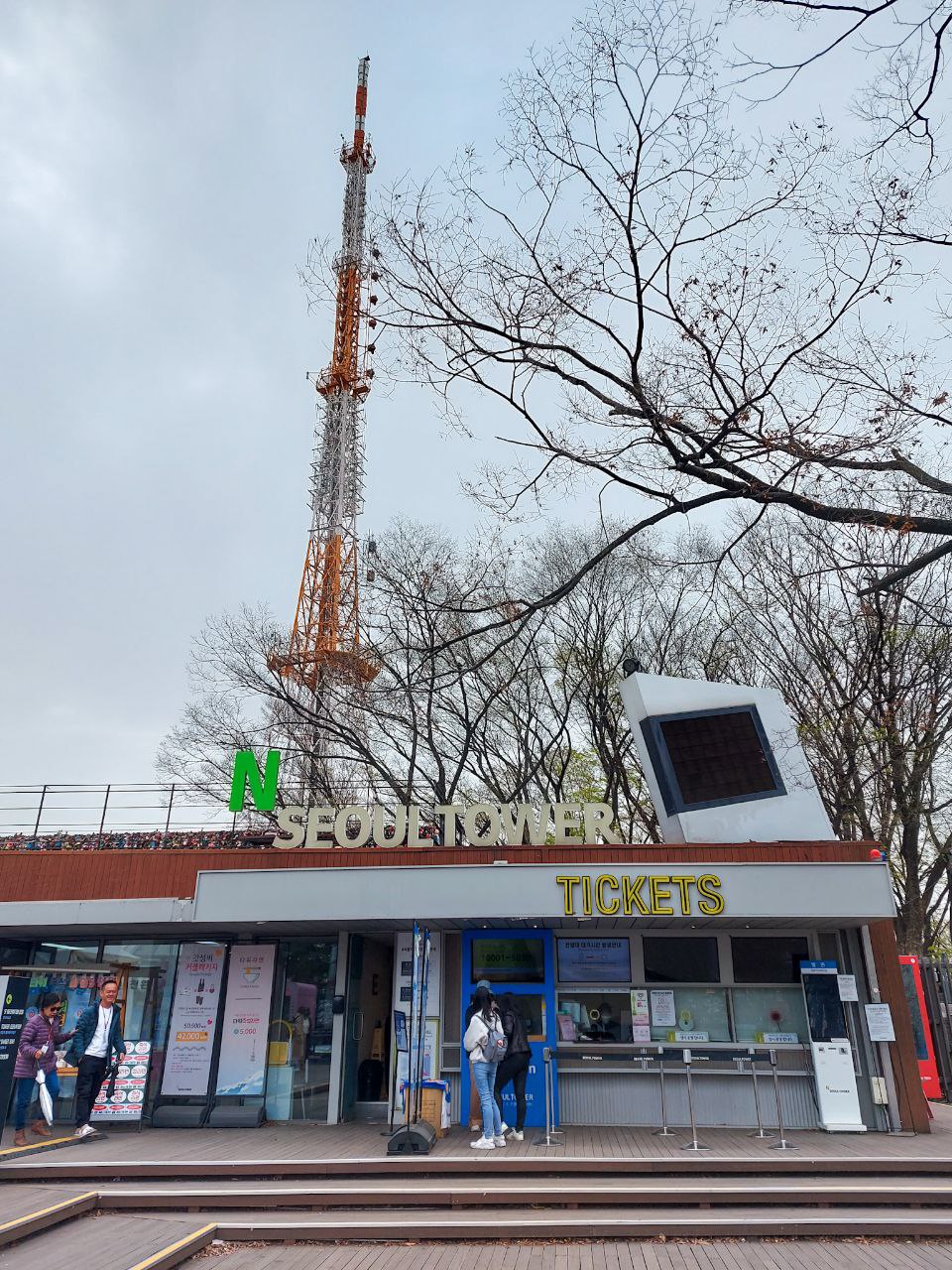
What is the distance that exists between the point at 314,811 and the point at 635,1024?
18.7 ft

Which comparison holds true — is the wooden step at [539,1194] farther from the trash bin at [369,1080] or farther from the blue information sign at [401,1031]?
the trash bin at [369,1080]

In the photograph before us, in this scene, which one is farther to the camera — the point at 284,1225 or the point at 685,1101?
the point at 685,1101

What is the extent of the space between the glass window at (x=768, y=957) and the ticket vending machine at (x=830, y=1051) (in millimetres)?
362

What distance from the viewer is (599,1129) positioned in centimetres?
1213

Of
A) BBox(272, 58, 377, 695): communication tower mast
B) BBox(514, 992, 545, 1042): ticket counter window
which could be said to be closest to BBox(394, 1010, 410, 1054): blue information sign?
BBox(514, 992, 545, 1042): ticket counter window

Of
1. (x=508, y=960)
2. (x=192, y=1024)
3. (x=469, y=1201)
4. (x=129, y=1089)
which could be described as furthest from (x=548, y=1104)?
(x=129, y=1089)

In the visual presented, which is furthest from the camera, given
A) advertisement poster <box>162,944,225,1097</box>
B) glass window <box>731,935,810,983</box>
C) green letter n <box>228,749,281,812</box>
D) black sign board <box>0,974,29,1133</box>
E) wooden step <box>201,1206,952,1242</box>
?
green letter n <box>228,749,281,812</box>

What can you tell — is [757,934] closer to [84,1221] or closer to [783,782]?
[783,782]

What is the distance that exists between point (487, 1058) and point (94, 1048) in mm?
5594

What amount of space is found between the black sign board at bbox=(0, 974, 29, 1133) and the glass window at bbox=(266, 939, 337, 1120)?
366 cm

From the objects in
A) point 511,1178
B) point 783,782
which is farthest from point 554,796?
point 511,1178

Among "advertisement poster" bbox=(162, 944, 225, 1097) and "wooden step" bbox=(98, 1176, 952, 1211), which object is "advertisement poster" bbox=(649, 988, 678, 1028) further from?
"advertisement poster" bbox=(162, 944, 225, 1097)

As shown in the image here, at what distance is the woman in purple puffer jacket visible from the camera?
12.0m

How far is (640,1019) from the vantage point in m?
12.8
